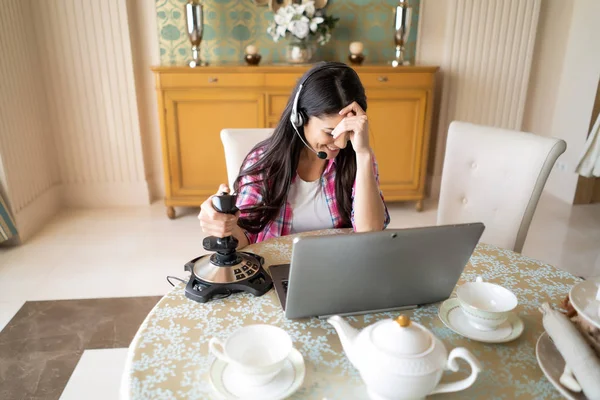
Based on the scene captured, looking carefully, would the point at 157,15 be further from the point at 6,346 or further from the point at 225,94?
the point at 6,346

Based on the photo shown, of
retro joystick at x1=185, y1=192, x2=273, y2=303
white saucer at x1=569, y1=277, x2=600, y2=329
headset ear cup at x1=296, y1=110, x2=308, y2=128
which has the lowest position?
retro joystick at x1=185, y1=192, x2=273, y2=303

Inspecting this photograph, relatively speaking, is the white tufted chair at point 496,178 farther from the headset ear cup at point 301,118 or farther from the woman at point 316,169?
the headset ear cup at point 301,118

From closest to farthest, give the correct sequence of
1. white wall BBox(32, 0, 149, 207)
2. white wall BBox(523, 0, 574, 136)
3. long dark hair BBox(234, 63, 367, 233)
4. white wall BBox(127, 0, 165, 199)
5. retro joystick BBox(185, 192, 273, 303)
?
retro joystick BBox(185, 192, 273, 303) → long dark hair BBox(234, 63, 367, 233) → white wall BBox(32, 0, 149, 207) → white wall BBox(127, 0, 165, 199) → white wall BBox(523, 0, 574, 136)

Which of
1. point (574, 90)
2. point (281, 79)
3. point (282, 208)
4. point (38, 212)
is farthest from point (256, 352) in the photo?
point (574, 90)

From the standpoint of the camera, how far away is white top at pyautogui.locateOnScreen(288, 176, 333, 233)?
1482 millimetres

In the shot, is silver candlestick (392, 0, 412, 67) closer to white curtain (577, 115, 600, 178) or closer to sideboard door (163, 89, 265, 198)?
sideboard door (163, 89, 265, 198)

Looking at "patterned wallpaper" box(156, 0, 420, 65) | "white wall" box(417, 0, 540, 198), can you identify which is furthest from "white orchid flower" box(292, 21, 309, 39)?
"white wall" box(417, 0, 540, 198)

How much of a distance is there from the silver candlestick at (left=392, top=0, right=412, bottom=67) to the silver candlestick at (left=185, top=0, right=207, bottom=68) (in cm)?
130

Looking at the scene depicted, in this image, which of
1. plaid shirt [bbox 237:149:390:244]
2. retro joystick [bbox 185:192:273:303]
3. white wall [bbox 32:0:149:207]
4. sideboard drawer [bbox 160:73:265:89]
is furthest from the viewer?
white wall [bbox 32:0:149:207]

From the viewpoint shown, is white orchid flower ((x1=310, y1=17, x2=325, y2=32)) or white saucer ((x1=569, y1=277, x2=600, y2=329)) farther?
white orchid flower ((x1=310, y1=17, x2=325, y2=32))

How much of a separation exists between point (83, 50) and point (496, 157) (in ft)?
9.18

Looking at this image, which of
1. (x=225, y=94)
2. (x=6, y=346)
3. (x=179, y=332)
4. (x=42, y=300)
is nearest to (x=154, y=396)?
(x=179, y=332)

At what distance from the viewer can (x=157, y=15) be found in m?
3.29

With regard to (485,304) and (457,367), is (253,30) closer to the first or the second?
(485,304)
